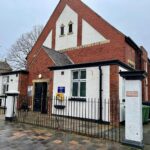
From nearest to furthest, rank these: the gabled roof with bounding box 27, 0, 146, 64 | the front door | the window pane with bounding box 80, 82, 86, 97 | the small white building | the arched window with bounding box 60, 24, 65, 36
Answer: the small white building → the window pane with bounding box 80, 82, 86, 97 → the front door → the gabled roof with bounding box 27, 0, 146, 64 → the arched window with bounding box 60, 24, 65, 36

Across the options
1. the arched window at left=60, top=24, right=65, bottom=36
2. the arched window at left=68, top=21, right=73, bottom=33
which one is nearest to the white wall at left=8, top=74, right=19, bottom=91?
the arched window at left=60, top=24, right=65, bottom=36

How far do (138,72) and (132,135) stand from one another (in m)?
2.12

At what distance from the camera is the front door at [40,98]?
14.1 meters

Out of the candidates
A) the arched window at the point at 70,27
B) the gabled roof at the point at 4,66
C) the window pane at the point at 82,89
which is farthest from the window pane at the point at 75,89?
the gabled roof at the point at 4,66

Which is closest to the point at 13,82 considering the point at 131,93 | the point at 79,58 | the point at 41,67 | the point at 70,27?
the point at 41,67

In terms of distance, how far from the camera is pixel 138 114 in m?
6.34

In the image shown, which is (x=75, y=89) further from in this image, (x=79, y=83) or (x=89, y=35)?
(x=89, y=35)

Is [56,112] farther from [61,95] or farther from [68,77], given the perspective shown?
[68,77]

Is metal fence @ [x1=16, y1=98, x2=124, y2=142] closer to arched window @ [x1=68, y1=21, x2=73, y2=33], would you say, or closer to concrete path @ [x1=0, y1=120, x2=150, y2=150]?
concrete path @ [x1=0, y1=120, x2=150, y2=150]

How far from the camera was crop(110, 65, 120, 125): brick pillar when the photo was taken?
10220 millimetres

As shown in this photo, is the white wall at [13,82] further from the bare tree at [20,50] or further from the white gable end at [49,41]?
the bare tree at [20,50]

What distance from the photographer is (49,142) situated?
21.2ft

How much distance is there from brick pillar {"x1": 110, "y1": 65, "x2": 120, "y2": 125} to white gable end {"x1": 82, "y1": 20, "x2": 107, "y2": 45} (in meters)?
5.56

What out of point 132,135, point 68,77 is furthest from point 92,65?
point 132,135
